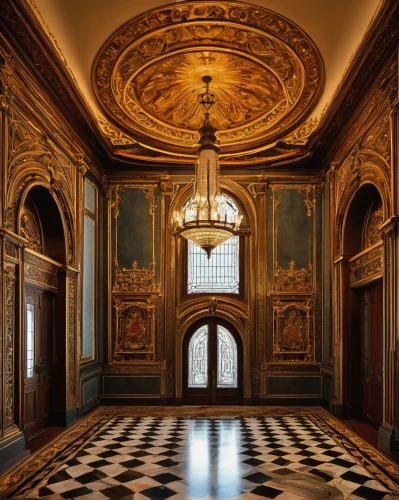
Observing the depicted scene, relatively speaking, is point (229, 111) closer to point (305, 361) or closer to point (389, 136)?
point (389, 136)

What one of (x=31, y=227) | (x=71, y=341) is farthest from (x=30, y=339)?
(x=31, y=227)

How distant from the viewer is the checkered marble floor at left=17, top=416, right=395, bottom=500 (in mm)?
5758

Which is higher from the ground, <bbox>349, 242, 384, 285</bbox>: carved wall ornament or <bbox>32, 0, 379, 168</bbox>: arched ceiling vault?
<bbox>32, 0, 379, 168</bbox>: arched ceiling vault

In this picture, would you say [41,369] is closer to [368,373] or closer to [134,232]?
[134,232]

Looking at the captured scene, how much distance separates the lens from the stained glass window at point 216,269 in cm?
1212

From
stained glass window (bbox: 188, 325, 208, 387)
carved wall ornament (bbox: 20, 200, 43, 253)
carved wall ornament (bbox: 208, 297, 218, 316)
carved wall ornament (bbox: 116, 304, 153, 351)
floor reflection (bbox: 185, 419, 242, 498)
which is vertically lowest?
floor reflection (bbox: 185, 419, 242, 498)

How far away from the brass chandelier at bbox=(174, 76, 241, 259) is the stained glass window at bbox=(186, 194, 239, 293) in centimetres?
304

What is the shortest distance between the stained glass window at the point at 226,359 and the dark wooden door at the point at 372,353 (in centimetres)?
302

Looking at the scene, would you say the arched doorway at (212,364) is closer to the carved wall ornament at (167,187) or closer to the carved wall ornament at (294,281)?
the carved wall ornament at (294,281)

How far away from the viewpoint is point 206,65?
28.5 ft

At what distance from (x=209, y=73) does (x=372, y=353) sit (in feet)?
16.8

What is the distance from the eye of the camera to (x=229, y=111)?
34.3 feet

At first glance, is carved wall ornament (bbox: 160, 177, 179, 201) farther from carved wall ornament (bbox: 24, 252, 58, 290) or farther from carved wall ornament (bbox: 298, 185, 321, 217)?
carved wall ornament (bbox: 24, 252, 58, 290)

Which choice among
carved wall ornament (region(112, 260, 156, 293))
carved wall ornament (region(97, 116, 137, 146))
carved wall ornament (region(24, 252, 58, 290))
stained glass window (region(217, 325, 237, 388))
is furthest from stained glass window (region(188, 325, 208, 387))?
carved wall ornament (region(97, 116, 137, 146))
